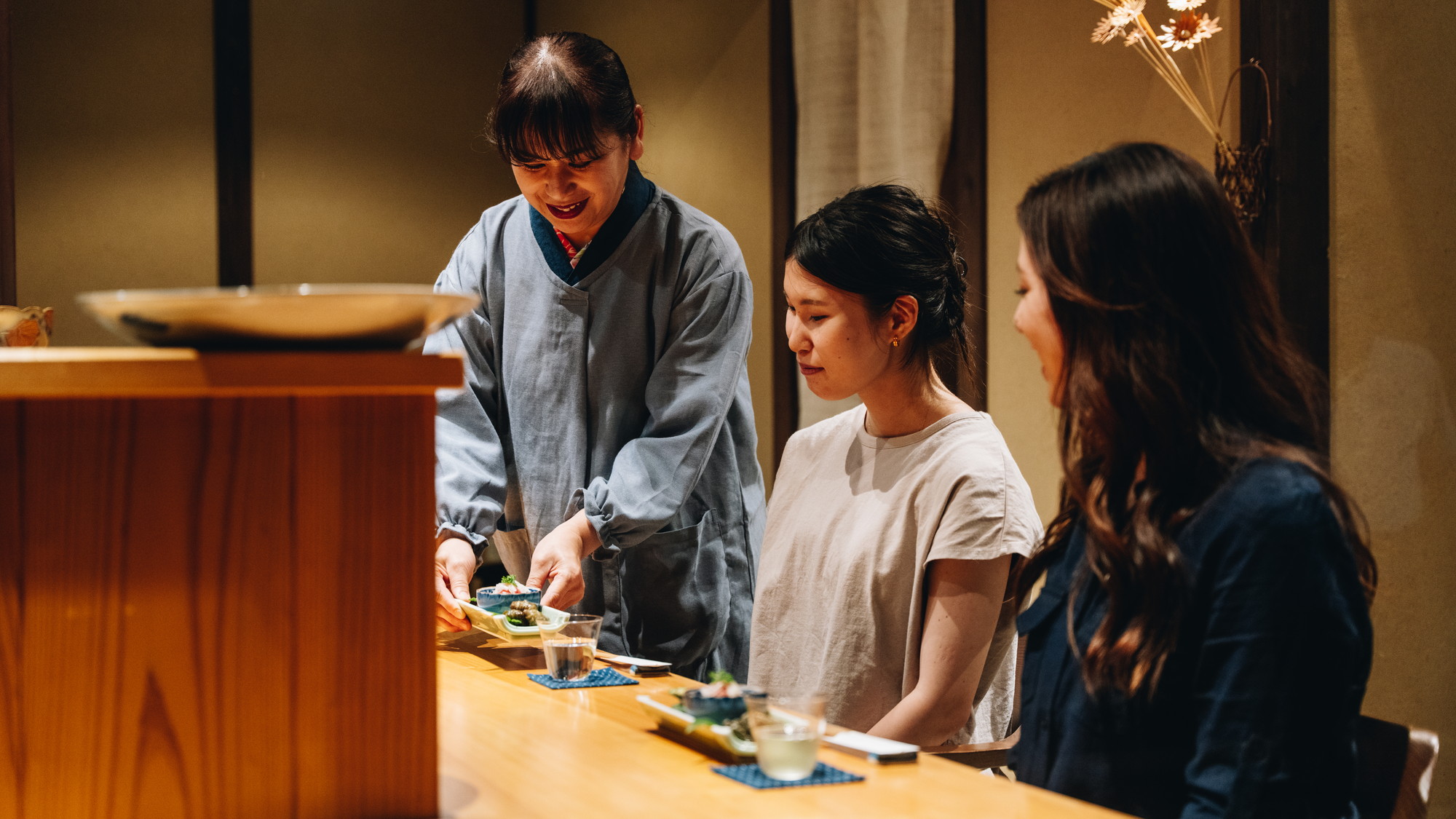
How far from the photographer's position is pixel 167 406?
1001 millimetres

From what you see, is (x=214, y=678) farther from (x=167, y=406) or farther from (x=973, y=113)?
(x=973, y=113)

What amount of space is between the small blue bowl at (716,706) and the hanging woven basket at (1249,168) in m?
1.76

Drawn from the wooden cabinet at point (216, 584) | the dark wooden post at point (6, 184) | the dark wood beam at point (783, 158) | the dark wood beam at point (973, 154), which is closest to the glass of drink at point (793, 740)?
the wooden cabinet at point (216, 584)

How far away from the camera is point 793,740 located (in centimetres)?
110

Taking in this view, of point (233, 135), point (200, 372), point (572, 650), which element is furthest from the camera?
point (233, 135)

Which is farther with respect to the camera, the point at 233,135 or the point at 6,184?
the point at 233,135

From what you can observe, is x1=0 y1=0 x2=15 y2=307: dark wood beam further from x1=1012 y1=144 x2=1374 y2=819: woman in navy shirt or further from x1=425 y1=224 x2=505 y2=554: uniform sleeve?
x1=1012 y1=144 x2=1374 y2=819: woman in navy shirt

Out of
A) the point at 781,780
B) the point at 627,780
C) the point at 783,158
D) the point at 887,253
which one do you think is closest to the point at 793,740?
the point at 781,780

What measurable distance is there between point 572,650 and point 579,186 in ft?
2.60

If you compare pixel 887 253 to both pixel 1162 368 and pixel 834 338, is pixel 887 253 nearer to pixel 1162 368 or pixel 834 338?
pixel 834 338

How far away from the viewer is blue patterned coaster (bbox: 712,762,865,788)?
1.11 m

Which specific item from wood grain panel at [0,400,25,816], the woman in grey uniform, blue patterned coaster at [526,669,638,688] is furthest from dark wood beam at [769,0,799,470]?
wood grain panel at [0,400,25,816]

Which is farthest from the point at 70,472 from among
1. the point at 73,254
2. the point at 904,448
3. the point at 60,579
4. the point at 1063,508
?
the point at 73,254

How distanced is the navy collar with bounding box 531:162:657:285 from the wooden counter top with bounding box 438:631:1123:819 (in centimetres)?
86
